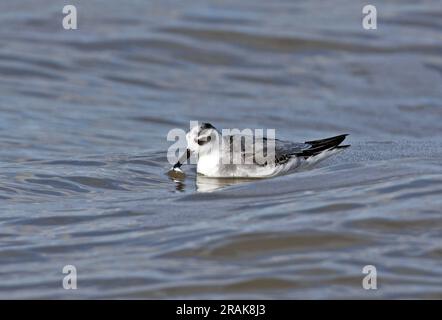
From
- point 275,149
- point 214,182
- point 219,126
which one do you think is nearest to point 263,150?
point 275,149

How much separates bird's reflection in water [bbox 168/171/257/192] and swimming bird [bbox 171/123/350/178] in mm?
50

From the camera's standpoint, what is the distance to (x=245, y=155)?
10859 millimetres

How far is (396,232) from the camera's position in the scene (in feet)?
26.9

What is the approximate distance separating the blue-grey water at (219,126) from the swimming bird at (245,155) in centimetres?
20

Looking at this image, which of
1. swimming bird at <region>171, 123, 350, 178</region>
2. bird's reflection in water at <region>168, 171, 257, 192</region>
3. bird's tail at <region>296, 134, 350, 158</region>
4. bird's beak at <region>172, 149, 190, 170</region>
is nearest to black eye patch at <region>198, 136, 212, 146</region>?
swimming bird at <region>171, 123, 350, 178</region>

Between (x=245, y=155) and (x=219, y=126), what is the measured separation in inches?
151

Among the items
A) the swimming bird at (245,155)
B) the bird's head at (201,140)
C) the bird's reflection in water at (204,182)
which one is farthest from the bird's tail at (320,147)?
the bird's head at (201,140)

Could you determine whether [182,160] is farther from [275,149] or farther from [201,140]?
[275,149]

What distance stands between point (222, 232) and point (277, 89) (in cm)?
879

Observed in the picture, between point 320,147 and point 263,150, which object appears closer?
point 263,150

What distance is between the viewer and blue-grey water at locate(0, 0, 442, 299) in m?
7.71

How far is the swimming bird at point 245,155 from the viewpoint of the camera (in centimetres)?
1081

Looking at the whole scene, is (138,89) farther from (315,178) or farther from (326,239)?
(326,239)
